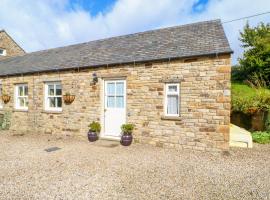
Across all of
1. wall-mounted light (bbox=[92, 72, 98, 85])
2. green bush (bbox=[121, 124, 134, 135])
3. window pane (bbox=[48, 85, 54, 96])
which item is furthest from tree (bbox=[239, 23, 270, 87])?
window pane (bbox=[48, 85, 54, 96])

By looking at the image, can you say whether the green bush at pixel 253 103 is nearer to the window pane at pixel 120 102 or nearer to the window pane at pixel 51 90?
the window pane at pixel 120 102

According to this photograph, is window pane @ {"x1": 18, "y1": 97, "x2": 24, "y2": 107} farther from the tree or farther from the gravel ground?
the tree

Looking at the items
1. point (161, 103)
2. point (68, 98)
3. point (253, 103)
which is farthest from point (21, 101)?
point (253, 103)

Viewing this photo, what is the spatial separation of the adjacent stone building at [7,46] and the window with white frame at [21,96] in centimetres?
1001

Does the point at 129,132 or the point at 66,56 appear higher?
the point at 66,56

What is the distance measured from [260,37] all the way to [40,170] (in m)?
20.0

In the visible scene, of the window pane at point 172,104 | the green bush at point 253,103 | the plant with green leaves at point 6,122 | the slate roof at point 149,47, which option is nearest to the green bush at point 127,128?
the window pane at point 172,104

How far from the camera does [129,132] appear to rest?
7863 mm

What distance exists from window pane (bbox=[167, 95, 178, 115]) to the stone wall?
0.28 m

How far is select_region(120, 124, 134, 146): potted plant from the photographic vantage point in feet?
25.3

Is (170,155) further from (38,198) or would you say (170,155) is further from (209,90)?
(38,198)

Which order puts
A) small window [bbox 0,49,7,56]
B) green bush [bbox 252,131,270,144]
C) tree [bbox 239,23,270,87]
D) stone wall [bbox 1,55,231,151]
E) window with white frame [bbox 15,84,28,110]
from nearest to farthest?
stone wall [bbox 1,55,231,151] < green bush [bbox 252,131,270,144] < window with white frame [bbox 15,84,28,110] < tree [bbox 239,23,270,87] < small window [bbox 0,49,7,56]

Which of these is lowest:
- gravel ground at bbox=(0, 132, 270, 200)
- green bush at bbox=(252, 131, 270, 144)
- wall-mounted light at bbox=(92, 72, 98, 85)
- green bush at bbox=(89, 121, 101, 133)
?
gravel ground at bbox=(0, 132, 270, 200)

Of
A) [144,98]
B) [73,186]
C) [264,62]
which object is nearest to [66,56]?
[144,98]
